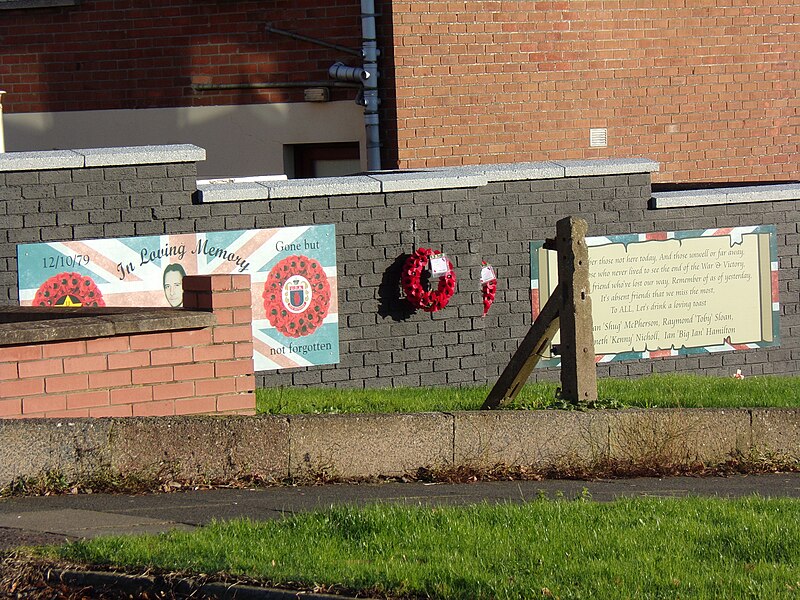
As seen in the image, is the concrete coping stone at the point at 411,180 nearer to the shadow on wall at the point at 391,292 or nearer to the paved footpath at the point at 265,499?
the shadow on wall at the point at 391,292

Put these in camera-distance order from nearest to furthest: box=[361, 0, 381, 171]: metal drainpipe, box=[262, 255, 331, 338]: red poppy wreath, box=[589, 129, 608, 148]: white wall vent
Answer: box=[262, 255, 331, 338]: red poppy wreath → box=[361, 0, 381, 171]: metal drainpipe → box=[589, 129, 608, 148]: white wall vent

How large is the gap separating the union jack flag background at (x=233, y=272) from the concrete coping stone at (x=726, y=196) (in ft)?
13.0

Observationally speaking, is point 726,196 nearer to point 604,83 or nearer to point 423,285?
point 604,83

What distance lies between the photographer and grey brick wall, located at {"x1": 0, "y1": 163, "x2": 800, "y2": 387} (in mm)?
11273

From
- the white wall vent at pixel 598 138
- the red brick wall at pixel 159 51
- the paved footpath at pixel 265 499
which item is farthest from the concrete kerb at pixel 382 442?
the red brick wall at pixel 159 51

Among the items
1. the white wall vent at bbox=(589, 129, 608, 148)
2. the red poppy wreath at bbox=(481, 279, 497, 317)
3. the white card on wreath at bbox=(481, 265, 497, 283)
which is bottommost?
the red poppy wreath at bbox=(481, 279, 497, 317)

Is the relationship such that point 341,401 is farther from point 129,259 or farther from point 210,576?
point 210,576

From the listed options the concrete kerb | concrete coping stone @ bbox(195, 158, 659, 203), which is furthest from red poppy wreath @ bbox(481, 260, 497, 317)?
the concrete kerb

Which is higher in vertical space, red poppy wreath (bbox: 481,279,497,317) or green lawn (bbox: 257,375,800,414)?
red poppy wreath (bbox: 481,279,497,317)

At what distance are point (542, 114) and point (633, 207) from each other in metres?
3.57

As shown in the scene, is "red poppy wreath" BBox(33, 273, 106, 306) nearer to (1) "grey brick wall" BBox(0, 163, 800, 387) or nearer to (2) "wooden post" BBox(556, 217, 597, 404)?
(1) "grey brick wall" BBox(0, 163, 800, 387)

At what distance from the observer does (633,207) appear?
1375 cm

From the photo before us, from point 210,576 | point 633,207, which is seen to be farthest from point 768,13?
point 210,576

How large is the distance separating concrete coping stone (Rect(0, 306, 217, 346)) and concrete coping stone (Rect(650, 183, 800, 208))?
7.05m
